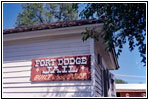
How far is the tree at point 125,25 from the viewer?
11.6ft

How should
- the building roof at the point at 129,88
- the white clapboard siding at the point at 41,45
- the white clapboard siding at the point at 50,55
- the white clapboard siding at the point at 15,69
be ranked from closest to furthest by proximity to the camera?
the white clapboard siding at the point at 50,55 < the white clapboard siding at the point at 41,45 < the white clapboard siding at the point at 15,69 < the building roof at the point at 129,88

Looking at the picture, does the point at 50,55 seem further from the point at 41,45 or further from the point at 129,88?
the point at 129,88

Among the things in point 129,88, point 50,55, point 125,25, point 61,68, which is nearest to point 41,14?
point 129,88

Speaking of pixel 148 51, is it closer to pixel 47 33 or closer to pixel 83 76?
pixel 83 76

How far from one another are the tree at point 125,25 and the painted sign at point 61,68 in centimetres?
88

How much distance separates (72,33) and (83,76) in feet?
3.54

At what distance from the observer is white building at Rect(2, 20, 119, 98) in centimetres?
426

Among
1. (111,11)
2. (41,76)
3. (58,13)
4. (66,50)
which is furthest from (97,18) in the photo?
(58,13)

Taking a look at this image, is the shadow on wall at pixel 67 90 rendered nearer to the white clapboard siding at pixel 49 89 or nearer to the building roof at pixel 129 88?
the white clapboard siding at pixel 49 89

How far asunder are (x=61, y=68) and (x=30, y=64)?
0.88 metres

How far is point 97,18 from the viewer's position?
417 centimetres

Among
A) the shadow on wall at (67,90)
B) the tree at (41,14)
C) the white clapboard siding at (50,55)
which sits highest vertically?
the tree at (41,14)

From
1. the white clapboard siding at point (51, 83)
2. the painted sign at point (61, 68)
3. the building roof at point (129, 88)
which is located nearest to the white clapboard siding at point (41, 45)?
the painted sign at point (61, 68)

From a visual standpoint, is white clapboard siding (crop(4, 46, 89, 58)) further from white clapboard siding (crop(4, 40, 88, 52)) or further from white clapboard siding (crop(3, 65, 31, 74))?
white clapboard siding (crop(3, 65, 31, 74))
